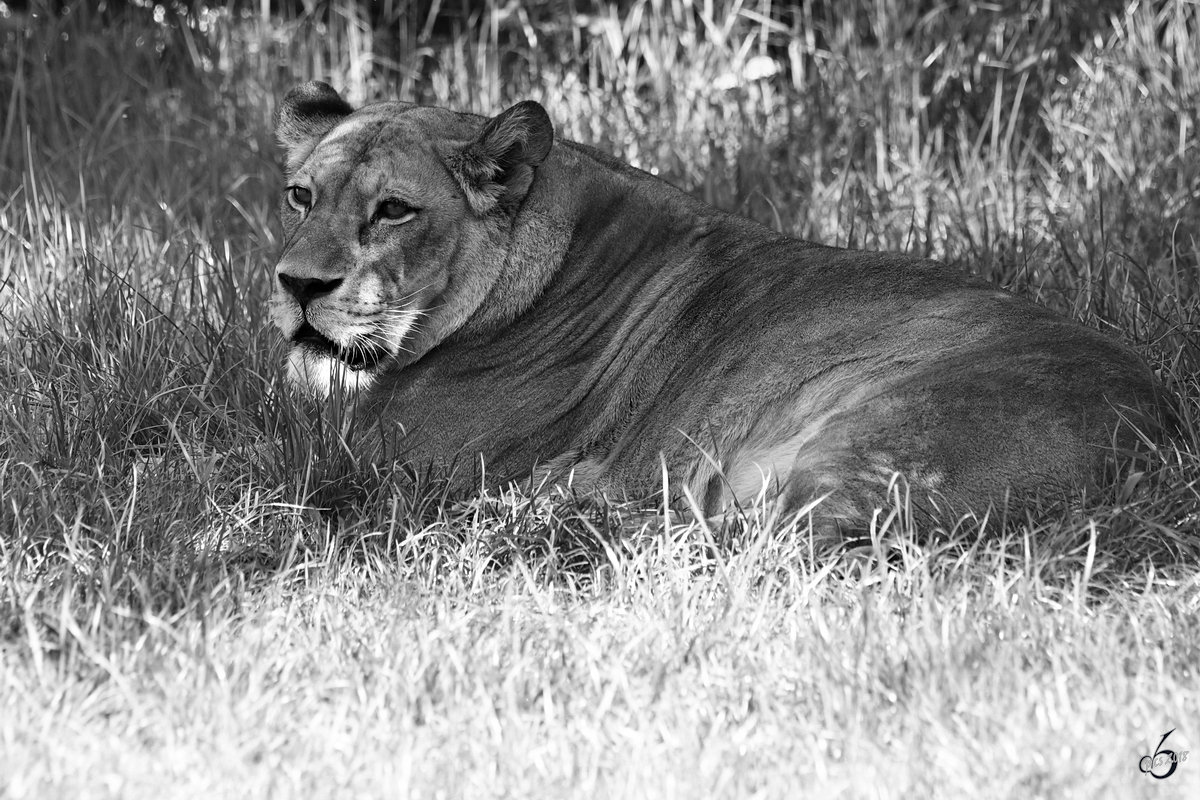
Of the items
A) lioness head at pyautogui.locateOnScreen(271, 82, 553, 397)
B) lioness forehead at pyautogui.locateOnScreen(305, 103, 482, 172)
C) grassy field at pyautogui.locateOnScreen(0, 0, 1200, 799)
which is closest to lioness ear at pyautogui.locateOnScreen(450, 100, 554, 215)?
lioness head at pyautogui.locateOnScreen(271, 82, 553, 397)

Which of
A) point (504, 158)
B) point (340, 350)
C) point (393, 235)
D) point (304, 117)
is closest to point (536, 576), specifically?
point (340, 350)

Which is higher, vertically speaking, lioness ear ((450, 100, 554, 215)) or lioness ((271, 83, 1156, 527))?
lioness ear ((450, 100, 554, 215))

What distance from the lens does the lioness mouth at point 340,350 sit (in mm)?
4102

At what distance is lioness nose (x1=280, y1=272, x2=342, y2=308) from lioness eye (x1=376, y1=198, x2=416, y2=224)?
0.81 feet

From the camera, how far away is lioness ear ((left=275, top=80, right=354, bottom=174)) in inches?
180

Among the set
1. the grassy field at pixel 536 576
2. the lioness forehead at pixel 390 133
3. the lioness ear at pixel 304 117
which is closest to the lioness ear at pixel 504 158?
the lioness forehead at pixel 390 133

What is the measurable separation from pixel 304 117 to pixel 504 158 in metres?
0.79

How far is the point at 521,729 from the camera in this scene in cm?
253

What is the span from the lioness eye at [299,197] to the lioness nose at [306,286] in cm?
31

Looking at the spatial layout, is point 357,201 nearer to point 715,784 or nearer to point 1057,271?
point 715,784

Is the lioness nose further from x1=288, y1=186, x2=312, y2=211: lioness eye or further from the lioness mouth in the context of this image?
x1=288, y1=186, x2=312, y2=211: lioness eye

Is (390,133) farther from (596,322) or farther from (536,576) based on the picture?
(536,576)

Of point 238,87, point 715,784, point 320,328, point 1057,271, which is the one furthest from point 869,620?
point 238,87

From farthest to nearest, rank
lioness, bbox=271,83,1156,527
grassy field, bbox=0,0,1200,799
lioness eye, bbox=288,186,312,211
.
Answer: lioness eye, bbox=288,186,312,211 → lioness, bbox=271,83,1156,527 → grassy field, bbox=0,0,1200,799
